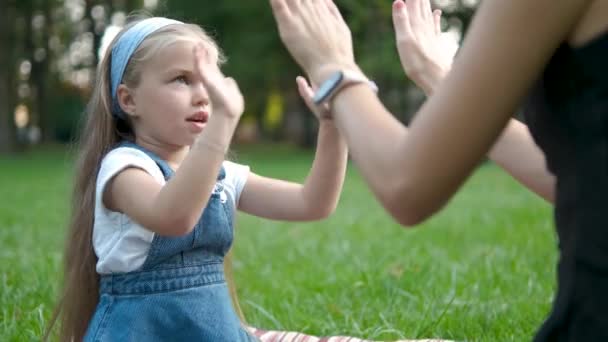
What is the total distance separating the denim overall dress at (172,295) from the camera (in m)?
2.08

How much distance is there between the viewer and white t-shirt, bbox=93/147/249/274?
2.05m

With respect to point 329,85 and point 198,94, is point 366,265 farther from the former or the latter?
point 329,85

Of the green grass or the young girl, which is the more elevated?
the young girl

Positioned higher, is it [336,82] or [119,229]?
[336,82]

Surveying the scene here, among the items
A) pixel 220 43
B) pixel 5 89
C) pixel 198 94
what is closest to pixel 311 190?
pixel 198 94

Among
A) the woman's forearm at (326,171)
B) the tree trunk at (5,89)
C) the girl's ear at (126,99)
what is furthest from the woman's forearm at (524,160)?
the tree trunk at (5,89)

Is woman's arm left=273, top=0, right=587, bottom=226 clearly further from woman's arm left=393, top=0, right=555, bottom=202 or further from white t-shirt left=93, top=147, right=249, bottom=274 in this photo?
white t-shirt left=93, top=147, right=249, bottom=274

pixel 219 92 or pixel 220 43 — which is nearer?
pixel 219 92

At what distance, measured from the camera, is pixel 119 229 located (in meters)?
2.11

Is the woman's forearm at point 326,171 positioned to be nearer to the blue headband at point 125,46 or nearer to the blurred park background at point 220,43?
the blue headband at point 125,46

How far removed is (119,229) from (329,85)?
0.87 metres

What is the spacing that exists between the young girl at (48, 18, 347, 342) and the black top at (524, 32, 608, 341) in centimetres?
74

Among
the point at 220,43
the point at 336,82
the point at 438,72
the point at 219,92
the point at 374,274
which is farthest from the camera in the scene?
the point at 220,43

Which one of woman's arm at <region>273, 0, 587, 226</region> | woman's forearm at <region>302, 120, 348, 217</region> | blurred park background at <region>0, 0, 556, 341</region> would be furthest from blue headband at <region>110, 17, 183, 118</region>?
woman's arm at <region>273, 0, 587, 226</region>
